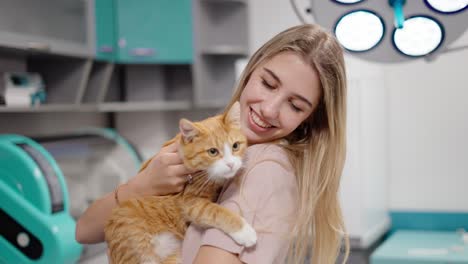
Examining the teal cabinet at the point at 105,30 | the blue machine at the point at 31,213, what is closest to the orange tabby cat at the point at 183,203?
the blue machine at the point at 31,213

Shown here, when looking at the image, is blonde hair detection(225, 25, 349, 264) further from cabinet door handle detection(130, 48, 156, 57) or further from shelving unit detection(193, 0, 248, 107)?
shelving unit detection(193, 0, 248, 107)

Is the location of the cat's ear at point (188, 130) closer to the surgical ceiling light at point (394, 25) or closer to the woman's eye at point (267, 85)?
the woman's eye at point (267, 85)

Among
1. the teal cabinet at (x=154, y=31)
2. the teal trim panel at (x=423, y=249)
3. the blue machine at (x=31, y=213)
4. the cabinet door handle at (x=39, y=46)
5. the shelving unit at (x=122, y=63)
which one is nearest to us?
the blue machine at (x=31, y=213)

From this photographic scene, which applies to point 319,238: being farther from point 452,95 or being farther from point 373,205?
point 452,95

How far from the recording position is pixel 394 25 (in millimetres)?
1728

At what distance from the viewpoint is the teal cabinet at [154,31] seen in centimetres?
319

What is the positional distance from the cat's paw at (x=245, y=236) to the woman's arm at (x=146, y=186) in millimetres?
189

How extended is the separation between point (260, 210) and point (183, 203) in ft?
0.54

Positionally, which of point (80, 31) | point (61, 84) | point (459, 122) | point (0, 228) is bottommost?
point (0, 228)

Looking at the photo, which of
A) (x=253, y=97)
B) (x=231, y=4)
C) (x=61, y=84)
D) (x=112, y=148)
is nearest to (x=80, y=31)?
(x=61, y=84)

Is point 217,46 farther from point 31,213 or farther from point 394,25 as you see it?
point 394,25

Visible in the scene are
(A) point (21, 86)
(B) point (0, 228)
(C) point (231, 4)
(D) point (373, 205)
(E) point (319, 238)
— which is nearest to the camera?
(E) point (319, 238)

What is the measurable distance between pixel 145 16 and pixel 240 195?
227 centimetres

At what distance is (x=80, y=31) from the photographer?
286cm
